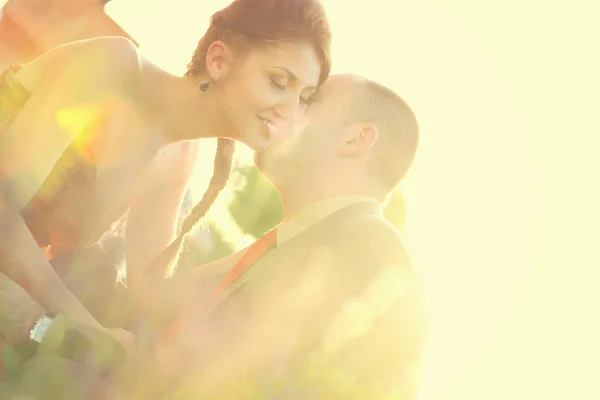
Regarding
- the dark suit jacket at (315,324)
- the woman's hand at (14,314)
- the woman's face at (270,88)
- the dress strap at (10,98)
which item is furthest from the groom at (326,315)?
the dress strap at (10,98)

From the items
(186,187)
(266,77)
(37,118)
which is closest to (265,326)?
(266,77)

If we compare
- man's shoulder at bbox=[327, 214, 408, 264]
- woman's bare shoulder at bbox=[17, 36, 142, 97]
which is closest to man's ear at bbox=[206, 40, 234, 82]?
woman's bare shoulder at bbox=[17, 36, 142, 97]

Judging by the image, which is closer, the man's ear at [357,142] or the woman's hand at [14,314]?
the woman's hand at [14,314]

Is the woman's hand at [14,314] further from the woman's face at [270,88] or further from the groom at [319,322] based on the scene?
the woman's face at [270,88]

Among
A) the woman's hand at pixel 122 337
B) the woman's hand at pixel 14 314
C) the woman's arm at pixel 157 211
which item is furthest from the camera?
the woman's arm at pixel 157 211

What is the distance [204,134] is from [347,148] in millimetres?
765

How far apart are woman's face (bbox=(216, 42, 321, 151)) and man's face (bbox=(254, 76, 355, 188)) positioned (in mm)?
54

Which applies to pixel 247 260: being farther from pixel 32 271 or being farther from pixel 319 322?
pixel 32 271

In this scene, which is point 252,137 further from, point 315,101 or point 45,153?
point 45,153

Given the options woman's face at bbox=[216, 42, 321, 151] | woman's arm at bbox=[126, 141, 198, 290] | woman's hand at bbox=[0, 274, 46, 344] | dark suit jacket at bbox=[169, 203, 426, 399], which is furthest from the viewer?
woman's arm at bbox=[126, 141, 198, 290]

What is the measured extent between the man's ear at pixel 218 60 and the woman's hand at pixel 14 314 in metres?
1.30

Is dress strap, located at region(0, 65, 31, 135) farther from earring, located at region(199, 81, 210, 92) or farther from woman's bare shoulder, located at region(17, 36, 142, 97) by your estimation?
earring, located at region(199, 81, 210, 92)

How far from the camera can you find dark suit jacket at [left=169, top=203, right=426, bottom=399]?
233 centimetres

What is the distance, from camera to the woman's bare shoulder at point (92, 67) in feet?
9.61
